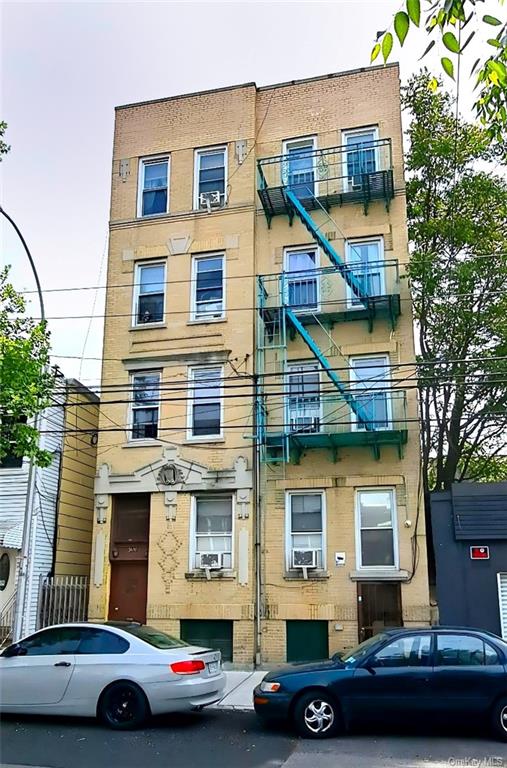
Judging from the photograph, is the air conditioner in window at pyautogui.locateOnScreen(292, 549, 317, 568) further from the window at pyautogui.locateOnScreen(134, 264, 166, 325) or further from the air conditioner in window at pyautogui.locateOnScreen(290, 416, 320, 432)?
the window at pyautogui.locateOnScreen(134, 264, 166, 325)

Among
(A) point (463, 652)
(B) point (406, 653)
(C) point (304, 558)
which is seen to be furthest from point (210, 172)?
(A) point (463, 652)

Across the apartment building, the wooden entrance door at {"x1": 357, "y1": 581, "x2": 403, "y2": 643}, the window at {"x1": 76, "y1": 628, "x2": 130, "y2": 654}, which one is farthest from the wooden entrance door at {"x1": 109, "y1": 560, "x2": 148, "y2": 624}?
the window at {"x1": 76, "y1": 628, "x2": 130, "y2": 654}

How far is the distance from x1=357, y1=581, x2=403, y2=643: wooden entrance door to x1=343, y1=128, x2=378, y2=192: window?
982 cm

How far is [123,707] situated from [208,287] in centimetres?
1131

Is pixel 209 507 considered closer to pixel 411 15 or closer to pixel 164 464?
pixel 164 464

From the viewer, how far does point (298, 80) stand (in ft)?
62.9

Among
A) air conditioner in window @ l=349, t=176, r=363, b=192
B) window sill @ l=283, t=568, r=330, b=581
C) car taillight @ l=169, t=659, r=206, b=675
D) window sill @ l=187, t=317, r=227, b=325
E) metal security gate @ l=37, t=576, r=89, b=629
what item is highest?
air conditioner in window @ l=349, t=176, r=363, b=192

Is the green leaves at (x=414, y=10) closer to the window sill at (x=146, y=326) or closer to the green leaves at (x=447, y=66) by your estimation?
the green leaves at (x=447, y=66)

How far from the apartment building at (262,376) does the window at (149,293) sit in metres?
0.05

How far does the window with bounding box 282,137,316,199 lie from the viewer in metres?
18.2

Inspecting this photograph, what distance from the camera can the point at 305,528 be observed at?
16.2 meters

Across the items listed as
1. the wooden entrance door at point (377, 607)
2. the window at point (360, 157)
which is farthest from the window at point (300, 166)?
the wooden entrance door at point (377, 607)

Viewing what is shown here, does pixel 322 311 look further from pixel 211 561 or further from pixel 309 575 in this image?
pixel 211 561

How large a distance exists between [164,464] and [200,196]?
745 cm
